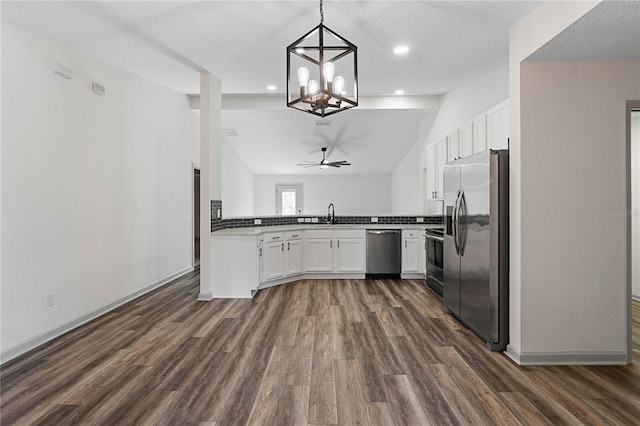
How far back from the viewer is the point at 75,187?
3.47 meters

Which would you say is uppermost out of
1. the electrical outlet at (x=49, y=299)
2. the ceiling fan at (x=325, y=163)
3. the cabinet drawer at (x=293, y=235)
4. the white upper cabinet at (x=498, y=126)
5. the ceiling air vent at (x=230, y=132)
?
the ceiling air vent at (x=230, y=132)

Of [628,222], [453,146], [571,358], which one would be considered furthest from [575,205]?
[453,146]

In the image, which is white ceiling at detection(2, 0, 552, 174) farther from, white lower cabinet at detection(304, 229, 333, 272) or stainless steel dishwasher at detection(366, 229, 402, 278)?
white lower cabinet at detection(304, 229, 333, 272)

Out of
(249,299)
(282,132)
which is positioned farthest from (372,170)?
(249,299)

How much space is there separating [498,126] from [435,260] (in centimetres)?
196

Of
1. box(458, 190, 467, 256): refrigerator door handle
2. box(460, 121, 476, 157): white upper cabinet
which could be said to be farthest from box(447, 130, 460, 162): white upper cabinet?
box(458, 190, 467, 256): refrigerator door handle

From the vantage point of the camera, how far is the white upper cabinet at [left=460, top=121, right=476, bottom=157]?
4363mm

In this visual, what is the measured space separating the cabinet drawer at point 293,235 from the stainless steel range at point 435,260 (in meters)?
2.01

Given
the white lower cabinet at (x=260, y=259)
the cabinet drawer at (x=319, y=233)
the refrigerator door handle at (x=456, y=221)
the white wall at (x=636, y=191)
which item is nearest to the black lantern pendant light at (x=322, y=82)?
the refrigerator door handle at (x=456, y=221)

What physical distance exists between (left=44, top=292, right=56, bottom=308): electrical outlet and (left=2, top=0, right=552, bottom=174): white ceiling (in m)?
2.33

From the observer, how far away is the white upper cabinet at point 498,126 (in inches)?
139

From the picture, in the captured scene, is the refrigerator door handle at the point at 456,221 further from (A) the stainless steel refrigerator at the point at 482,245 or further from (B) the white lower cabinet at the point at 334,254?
(B) the white lower cabinet at the point at 334,254

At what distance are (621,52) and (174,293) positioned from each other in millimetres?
5251

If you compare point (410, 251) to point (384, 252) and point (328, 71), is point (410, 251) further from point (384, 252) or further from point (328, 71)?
point (328, 71)
